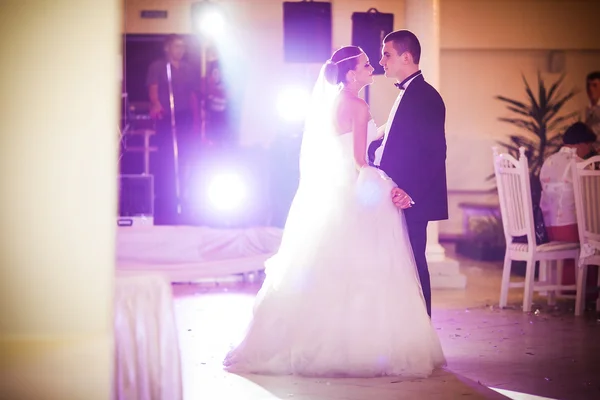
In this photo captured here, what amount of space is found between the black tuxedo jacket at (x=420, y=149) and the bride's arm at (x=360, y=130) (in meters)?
0.23

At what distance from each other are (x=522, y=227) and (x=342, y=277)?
2.17 metres

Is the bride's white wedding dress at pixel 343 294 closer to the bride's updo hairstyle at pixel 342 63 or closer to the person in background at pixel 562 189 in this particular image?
the bride's updo hairstyle at pixel 342 63

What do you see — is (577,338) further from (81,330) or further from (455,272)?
(81,330)

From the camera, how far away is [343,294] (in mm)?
3938

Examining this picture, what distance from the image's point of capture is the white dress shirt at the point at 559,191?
5.85 metres

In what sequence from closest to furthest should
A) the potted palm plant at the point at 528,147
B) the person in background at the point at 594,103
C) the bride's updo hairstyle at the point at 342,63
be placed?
the bride's updo hairstyle at the point at 342,63 < the person in background at the point at 594,103 < the potted palm plant at the point at 528,147

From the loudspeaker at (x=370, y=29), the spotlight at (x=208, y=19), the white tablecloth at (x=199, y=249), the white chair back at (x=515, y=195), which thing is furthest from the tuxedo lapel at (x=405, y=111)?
the spotlight at (x=208, y=19)

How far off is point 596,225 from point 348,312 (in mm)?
2361

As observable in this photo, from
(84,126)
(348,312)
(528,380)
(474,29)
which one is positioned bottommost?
(528,380)

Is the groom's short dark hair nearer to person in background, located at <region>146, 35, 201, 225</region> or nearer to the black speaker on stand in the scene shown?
the black speaker on stand

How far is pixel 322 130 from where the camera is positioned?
4223mm

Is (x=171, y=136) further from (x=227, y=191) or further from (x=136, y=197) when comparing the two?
(x=136, y=197)

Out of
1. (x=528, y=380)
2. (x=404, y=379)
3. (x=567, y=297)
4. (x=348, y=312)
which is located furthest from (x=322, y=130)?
(x=567, y=297)

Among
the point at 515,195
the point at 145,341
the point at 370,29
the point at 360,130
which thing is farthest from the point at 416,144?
the point at 370,29
